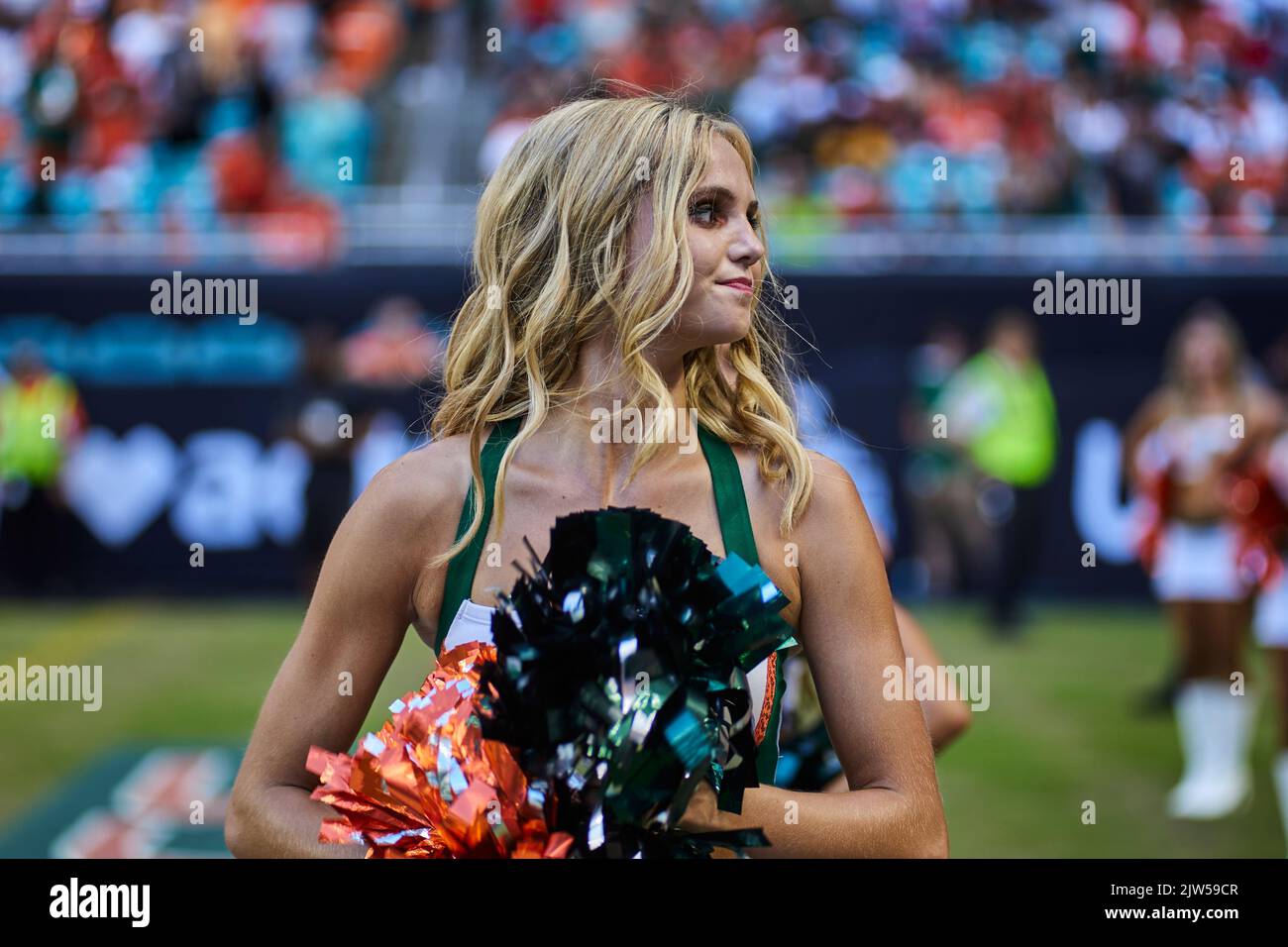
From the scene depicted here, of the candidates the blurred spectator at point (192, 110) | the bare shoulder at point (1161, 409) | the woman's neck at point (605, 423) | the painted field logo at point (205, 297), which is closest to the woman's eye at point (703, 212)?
the woman's neck at point (605, 423)

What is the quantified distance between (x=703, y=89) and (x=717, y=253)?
30.5 ft

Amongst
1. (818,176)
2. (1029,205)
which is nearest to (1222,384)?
(1029,205)

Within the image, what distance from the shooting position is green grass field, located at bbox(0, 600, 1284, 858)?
578 cm

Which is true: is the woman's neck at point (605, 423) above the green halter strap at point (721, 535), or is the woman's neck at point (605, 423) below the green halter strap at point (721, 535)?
above

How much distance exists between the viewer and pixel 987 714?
25.0 feet

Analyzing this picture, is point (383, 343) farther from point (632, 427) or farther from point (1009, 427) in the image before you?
point (632, 427)

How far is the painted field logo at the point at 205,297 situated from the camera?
9.84 meters

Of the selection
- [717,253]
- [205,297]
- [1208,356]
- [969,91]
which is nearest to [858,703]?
[717,253]

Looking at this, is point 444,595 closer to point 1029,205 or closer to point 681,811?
point 681,811

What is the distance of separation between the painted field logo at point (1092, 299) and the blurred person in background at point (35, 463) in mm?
6196

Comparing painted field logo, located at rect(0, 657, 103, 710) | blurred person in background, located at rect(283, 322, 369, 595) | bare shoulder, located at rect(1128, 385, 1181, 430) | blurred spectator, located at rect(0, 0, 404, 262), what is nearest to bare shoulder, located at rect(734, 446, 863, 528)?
bare shoulder, located at rect(1128, 385, 1181, 430)

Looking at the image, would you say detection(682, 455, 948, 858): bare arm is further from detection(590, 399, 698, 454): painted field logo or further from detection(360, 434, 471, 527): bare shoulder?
detection(360, 434, 471, 527): bare shoulder

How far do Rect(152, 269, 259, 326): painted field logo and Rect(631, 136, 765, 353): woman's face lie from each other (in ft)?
26.3
